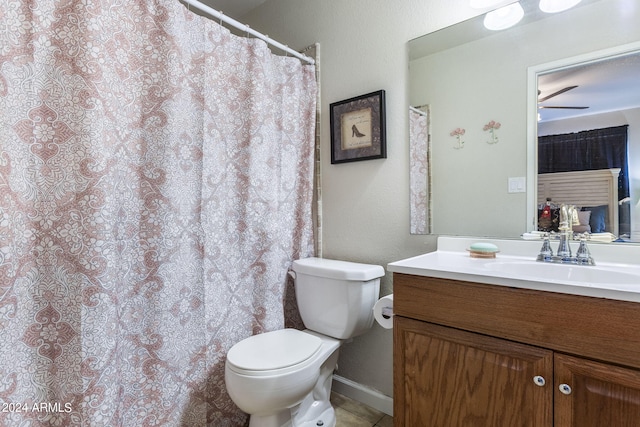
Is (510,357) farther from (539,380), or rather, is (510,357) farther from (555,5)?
(555,5)

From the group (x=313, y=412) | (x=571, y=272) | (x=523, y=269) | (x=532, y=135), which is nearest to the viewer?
(x=571, y=272)

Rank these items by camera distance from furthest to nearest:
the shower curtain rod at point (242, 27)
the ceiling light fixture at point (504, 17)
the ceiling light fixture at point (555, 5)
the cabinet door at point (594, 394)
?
the shower curtain rod at point (242, 27) < the ceiling light fixture at point (504, 17) < the ceiling light fixture at point (555, 5) < the cabinet door at point (594, 394)

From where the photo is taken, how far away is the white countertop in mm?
832

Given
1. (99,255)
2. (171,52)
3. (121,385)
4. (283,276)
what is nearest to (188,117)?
(171,52)

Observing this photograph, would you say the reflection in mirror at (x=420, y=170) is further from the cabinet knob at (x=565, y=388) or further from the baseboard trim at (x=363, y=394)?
the baseboard trim at (x=363, y=394)

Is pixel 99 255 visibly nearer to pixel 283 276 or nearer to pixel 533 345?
pixel 283 276

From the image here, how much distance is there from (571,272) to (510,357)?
0.40m

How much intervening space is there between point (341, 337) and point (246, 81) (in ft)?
4.55

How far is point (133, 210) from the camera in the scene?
128cm

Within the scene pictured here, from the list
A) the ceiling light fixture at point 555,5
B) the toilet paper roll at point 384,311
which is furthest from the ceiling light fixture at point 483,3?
the toilet paper roll at point 384,311

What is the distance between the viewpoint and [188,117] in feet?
4.67

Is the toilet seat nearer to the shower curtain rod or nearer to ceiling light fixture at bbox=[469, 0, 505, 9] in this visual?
the shower curtain rod

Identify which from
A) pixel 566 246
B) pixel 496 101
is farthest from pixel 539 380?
pixel 496 101

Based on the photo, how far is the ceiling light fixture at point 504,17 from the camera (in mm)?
1327
